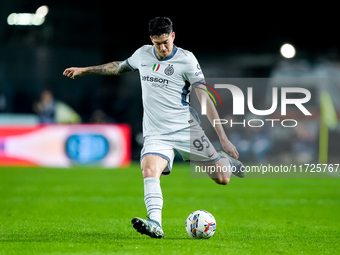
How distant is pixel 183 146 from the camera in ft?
19.1

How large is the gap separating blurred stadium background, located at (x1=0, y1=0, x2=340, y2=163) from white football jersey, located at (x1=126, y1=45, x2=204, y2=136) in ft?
39.6

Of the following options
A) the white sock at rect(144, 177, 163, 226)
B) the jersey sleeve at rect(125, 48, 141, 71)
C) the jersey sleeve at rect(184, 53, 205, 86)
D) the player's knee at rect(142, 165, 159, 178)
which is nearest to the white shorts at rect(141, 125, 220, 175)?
the player's knee at rect(142, 165, 159, 178)

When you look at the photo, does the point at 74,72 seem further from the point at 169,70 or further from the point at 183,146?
the point at 183,146

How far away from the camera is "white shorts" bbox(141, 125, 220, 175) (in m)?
5.64

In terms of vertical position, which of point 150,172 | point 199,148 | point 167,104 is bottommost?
point 150,172

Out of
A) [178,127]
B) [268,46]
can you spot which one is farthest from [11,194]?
[268,46]

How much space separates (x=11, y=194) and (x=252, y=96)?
1214 cm

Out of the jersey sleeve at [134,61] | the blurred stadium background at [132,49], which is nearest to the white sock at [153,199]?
the jersey sleeve at [134,61]

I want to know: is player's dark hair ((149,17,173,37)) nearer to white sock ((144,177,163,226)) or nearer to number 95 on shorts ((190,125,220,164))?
number 95 on shorts ((190,125,220,164))

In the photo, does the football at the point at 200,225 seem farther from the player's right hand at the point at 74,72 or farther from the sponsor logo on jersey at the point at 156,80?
the player's right hand at the point at 74,72

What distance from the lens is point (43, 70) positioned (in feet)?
64.5

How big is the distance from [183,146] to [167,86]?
64 centimetres

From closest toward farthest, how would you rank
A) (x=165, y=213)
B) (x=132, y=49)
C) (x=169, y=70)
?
1. (x=169, y=70)
2. (x=165, y=213)
3. (x=132, y=49)

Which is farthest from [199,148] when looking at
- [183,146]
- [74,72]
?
[74,72]
